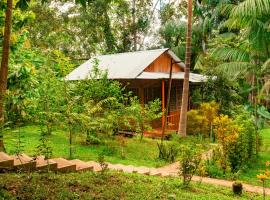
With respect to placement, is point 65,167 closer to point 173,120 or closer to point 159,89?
point 173,120

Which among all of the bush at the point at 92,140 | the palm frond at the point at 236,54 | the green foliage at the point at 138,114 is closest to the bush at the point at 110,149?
the bush at the point at 92,140

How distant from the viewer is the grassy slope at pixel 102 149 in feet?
37.9

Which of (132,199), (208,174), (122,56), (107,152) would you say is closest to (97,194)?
(132,199)

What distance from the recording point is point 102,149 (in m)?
13.1

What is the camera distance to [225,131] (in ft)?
35.3

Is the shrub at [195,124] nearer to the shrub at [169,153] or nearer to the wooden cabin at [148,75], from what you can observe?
the wooden cabin at [148,75]

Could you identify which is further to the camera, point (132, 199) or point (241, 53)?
point (241, 53)

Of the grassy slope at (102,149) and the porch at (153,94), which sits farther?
the porch at (153,94)

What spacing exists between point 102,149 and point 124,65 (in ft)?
24.9

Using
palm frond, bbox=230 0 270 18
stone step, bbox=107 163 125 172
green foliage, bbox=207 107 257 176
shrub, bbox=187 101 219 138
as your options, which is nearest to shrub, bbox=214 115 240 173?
green foliage, bbox=207 107 257 176

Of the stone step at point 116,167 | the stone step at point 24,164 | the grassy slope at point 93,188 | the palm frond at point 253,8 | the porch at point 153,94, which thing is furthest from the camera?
the porch at point 153,94

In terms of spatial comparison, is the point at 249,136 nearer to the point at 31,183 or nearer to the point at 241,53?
the point at 241,53

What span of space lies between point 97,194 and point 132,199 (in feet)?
1.89

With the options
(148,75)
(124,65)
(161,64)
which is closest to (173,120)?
(148,75)
